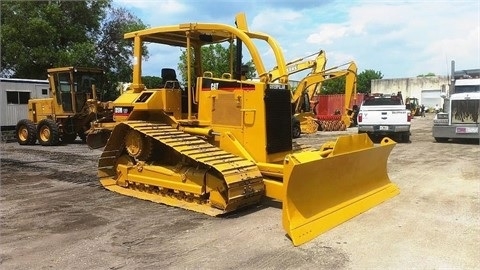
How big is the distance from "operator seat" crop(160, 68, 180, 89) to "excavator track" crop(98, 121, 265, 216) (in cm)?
72

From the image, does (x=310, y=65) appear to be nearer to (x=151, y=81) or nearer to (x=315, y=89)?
(x=315, y=89)

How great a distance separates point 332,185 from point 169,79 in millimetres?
3501

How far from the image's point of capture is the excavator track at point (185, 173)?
6.17 m

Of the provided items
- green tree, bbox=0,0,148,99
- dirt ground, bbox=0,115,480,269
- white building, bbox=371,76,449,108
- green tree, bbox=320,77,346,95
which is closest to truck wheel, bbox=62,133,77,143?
green tree, bbox=0,0,148,99

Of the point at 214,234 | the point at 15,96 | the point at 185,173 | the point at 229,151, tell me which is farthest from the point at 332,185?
the point at 15,96

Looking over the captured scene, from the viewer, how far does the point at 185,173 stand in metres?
6.90

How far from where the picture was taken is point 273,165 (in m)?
6.45

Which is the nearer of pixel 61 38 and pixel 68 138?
pixel 68 138

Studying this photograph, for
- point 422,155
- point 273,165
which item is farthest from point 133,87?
point 422,155

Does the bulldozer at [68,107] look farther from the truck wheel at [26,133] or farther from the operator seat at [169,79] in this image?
the operator seat at [169,79]

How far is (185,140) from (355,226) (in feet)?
9.29

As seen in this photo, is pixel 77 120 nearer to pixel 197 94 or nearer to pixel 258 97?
pixel 197 94

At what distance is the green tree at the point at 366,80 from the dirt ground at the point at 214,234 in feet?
174

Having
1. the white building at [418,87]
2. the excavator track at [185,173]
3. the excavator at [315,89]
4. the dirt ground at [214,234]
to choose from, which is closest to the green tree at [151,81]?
the excavator track at [185,173]
